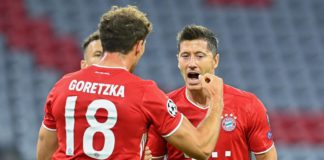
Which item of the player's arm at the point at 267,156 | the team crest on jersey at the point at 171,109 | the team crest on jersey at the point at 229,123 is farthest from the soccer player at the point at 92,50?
the team crest on jersey at the point at 171,109

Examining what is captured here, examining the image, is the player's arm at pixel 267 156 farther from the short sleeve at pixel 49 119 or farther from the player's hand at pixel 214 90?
the short sleeve at pixel 49 119

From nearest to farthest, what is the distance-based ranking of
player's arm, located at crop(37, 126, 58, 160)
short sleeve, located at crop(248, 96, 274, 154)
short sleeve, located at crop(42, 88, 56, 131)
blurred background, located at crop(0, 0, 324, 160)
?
short sleeve, located at crop(42, 88, 56, 131) < player's arm, located at crop(37, 126, 58, 160) < short sleeve, located at crop(248, 96, 274, 154) < blurred background, located at crop(0, 0, 324, 160)

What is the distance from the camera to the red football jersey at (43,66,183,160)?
348 cm

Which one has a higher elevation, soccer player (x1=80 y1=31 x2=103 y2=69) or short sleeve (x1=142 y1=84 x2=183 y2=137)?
soccer player (x1=80 y1=31 x2=103 y2=69)

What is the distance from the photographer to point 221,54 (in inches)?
459

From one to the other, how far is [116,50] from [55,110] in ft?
1.47

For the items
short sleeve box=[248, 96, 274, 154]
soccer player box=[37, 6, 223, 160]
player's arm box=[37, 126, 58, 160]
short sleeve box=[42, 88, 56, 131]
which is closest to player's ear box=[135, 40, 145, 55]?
soccer player box=[37, 6, 223, 160]

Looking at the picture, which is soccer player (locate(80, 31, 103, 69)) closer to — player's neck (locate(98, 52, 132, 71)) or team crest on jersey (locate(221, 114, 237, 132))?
team crest on jersey (locate(221, 114, 237, 132))

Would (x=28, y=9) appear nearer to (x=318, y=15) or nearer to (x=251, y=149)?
(x=318, y=15)

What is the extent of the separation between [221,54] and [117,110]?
27.2ft

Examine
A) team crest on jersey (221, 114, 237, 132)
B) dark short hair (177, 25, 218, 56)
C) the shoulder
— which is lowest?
team crest on jersey (221, 114, 237, 132)

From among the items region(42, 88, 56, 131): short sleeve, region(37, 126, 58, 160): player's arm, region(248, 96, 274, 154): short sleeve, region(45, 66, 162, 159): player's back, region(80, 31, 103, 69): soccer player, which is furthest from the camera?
region(80, 31, 103, 69): soccer player

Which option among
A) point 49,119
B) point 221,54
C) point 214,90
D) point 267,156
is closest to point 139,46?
point 214,90

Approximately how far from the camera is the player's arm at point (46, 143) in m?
3.91
